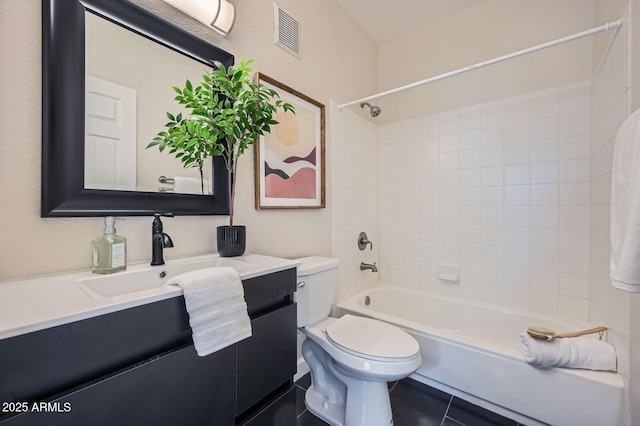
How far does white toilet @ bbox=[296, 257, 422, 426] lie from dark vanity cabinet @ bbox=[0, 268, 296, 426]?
366 mm

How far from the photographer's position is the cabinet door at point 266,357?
0.93 meters

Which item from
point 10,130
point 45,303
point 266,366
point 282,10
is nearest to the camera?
point 45,303

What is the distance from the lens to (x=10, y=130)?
812 mm

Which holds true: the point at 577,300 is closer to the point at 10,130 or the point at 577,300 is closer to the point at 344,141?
the point at 344,141

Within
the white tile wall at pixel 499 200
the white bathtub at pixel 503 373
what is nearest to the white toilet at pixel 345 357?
the white bathtub at pixel 503 373

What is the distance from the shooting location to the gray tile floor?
1412mm

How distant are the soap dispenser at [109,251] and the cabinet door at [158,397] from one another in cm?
41

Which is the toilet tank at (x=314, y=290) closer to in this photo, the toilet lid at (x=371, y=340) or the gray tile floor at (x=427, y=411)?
the toilet lid at (x=371, y=340)

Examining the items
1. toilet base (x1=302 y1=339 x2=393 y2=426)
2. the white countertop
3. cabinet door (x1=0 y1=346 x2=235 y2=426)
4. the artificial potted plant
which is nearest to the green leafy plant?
the artificial potted plant

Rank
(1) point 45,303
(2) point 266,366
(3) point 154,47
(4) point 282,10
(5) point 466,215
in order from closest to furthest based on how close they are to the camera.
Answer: (1) point 45,303 < (2) point 266,366 < (3) point 154,47 < (4) point 282,10 < (5) point 466,215

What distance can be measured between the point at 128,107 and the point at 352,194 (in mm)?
1603

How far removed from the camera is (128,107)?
106cm

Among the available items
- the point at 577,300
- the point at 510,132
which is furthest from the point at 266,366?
the point at 510,132

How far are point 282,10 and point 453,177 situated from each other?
5.64 feet
